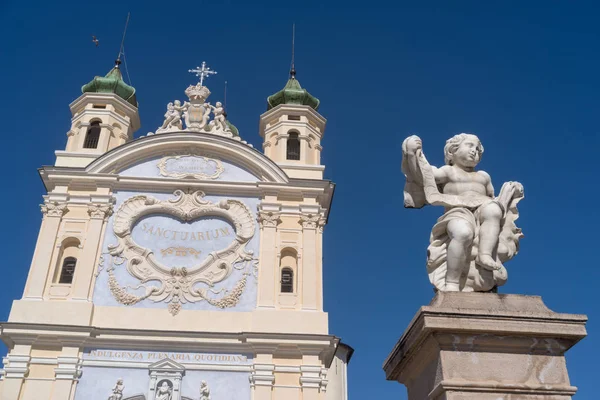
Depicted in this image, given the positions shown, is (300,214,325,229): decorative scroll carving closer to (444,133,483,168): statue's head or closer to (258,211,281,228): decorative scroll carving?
(258,211,281,228): decorative scroll carving

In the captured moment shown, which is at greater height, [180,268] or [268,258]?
[268,258]

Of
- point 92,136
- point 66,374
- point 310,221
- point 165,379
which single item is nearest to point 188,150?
point 92,136

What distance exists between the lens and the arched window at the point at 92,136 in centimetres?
2270

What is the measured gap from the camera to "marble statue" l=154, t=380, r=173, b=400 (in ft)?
55.4

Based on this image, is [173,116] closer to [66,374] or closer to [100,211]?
[100,211]

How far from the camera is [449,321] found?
4.16 m

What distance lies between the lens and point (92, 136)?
23047mm

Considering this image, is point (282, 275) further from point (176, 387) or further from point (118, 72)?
point (118, 72)

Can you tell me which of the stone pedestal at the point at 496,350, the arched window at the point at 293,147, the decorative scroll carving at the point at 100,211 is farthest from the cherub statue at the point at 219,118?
the stone pedestal at the point at 496,350

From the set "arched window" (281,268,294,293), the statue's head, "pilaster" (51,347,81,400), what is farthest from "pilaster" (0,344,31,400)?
the statue's head

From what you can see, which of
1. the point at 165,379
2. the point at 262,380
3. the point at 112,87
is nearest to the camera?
the point at 165,379

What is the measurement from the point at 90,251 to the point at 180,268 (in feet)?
9.27

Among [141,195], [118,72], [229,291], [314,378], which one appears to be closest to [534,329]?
[314,378]

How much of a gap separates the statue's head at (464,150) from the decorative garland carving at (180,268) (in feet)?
46.6
